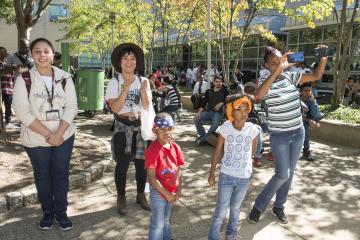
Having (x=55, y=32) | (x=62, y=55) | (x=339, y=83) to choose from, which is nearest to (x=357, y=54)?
(x=339, y=83)

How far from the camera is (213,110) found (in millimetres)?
8086

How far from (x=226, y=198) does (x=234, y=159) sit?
1.12ft

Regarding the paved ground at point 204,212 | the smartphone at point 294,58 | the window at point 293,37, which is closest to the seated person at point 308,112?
the paved ground at point 204,212

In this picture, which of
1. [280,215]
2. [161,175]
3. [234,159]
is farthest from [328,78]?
[161,175]

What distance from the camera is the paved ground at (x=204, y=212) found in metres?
3.93

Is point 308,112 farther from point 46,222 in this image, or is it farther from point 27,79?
point 27,79

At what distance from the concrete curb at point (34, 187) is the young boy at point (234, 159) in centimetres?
229

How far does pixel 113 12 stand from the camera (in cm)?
1717

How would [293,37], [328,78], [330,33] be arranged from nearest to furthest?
[330,33] < [328,78] < [293,37]

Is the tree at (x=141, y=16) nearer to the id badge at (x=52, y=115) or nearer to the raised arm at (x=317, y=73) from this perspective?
the raised arm at (x=317, y=73)

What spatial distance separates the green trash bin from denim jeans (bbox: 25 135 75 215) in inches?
278

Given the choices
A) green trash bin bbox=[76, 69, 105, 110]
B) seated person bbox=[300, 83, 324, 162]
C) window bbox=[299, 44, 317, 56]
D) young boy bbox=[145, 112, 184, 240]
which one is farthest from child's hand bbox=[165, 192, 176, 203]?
window bbox=[299, 44, 317, 56]

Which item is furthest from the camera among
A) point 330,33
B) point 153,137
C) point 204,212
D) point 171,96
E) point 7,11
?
point 330,33

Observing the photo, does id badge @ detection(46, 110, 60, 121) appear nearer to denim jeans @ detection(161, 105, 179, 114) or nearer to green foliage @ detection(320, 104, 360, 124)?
denim jeans @ detection(161, 105, 179, 114)
